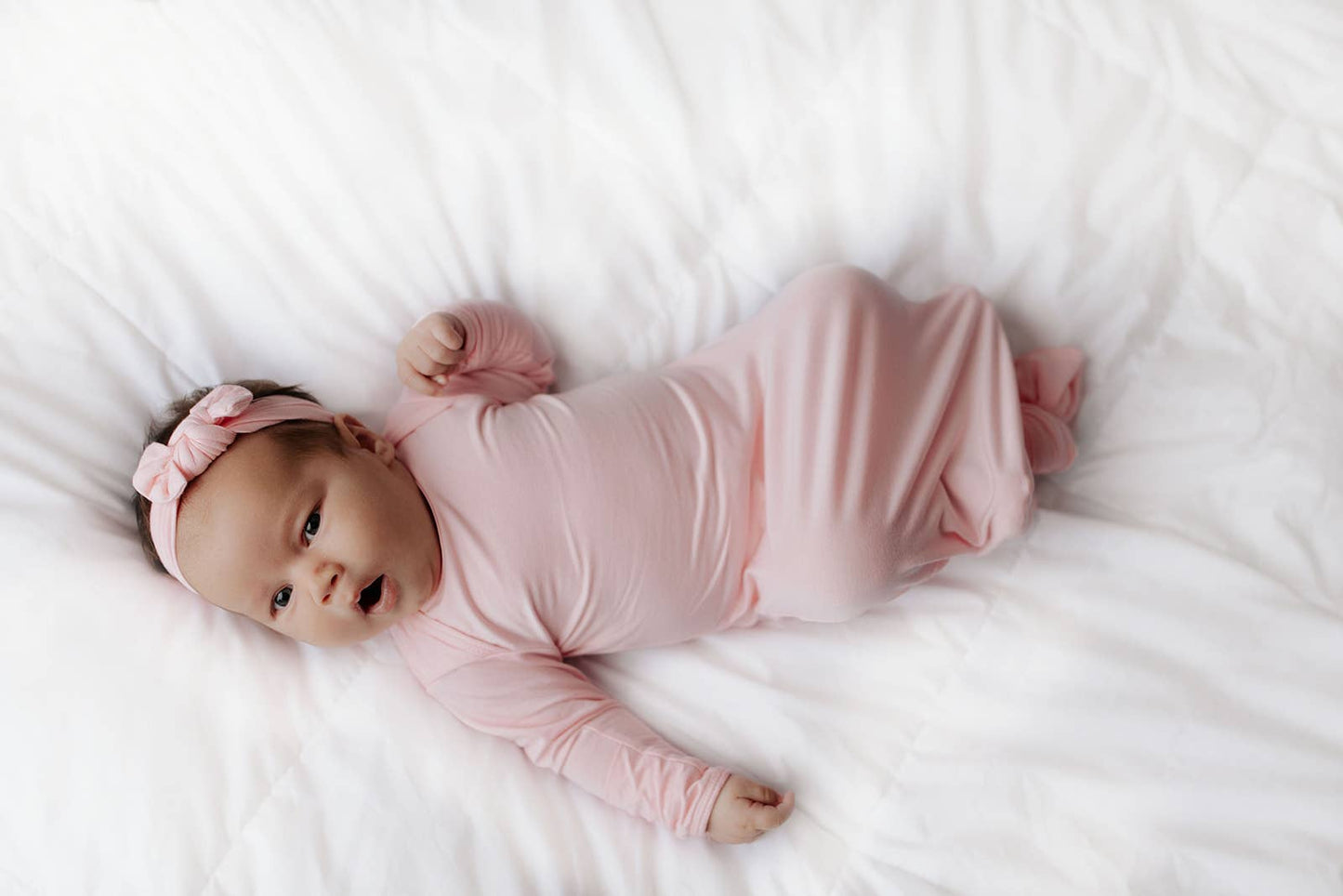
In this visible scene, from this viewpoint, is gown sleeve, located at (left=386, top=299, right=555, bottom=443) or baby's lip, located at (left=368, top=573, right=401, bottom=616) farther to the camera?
gown sleeve, located at (left=386, top=299, right=555, bottom=443)

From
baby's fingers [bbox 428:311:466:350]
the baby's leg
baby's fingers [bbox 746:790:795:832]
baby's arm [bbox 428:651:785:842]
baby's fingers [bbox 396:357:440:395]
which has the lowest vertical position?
baby's fingers [bbox 746:790:795:832]

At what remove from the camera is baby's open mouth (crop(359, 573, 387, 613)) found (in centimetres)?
113

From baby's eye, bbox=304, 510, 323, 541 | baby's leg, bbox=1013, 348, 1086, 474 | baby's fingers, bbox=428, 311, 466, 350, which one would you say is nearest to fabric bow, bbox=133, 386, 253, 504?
baby's eye, bbox=304, 510, 323, 541

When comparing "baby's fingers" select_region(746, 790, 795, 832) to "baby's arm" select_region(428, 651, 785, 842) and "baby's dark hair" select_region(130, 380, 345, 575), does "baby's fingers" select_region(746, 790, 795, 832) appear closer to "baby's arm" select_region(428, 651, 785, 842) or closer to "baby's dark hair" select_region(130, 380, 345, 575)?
"baby's arm" select_region(428, 651, 785, 842)

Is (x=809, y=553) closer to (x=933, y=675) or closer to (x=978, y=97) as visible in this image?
(x=933, y=675)

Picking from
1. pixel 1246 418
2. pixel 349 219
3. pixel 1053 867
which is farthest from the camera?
pixel 349 219

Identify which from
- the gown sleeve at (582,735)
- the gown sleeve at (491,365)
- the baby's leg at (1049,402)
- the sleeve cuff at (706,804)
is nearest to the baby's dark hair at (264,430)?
the gown sleeve at (491,365)

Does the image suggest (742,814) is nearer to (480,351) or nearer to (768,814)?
(768,814)

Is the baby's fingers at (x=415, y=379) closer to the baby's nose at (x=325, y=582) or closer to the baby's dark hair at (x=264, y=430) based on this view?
the baby's dark hair at (x=264, y=430)

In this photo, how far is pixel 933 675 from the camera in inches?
47.5

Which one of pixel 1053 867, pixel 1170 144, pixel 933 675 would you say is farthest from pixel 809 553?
pixel 1170 144

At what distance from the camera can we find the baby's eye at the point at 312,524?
1.10 metres

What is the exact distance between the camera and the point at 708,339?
1362 millimetres

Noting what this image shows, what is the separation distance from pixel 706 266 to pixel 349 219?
0.45 m
